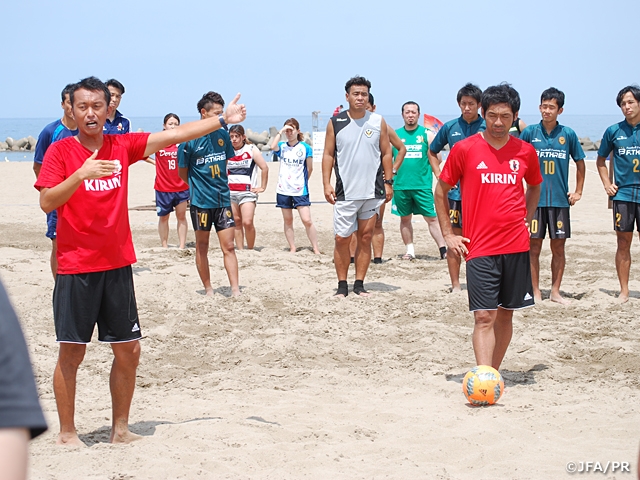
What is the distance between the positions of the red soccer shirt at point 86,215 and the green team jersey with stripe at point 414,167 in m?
7.32

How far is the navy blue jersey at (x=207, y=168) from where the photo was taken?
8578 mm

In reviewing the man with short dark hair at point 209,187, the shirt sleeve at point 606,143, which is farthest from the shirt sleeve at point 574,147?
the man with short dark hair at point 209,187

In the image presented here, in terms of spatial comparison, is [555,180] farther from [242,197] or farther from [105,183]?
[105,183]

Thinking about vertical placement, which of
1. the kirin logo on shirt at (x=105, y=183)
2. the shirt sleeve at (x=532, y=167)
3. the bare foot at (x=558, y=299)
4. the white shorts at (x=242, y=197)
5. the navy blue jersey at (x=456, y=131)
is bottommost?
the bare foot at (x=558, y=299)

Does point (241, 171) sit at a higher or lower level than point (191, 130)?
lower

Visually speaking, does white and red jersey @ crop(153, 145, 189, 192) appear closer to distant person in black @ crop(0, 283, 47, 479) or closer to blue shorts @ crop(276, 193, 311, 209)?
blue shorts @ crop(276, 193, 311, 209)

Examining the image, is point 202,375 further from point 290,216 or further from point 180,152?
point 290,216

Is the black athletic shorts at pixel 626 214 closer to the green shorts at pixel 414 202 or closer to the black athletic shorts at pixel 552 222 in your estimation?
the black athletic shorts at pixel 552 222

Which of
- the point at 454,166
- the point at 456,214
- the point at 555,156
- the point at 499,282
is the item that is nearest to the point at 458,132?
the point at 456,214

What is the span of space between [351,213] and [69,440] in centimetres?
482

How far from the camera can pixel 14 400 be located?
1.40 metres

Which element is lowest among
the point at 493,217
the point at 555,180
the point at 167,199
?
the point at 167,199

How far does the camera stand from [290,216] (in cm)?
1206

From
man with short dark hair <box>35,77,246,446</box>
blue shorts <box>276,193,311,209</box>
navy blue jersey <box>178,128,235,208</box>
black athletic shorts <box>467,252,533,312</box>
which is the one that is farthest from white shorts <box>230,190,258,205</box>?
man with short dark hair <box>35,77,246,446</box>
